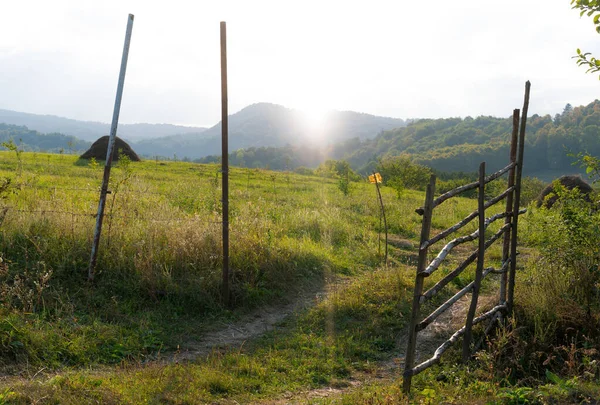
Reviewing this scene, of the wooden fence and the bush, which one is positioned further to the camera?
the bush

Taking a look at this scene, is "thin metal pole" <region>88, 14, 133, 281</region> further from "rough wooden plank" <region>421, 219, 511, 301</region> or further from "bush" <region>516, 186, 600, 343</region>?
"bush" <region>516, 186, 600, 343</region>

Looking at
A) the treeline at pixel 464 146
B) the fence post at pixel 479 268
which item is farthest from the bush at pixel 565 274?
the treeline at pixel 464 146

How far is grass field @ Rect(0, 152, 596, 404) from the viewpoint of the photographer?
4.22 m

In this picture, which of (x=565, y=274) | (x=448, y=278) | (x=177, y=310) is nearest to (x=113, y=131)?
(x=177, y=310)

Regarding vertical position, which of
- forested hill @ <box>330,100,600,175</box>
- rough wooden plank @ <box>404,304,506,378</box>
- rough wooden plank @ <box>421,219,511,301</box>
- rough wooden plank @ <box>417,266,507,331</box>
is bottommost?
rough wooden plank @ <box>404,304,506,378</box>

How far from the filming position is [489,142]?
117250 millimetres

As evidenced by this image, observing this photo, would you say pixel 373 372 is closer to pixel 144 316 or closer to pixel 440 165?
pixel 144 316

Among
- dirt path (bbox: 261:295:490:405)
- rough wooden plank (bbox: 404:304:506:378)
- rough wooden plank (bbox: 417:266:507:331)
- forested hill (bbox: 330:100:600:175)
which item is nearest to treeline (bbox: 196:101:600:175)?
forested hill (bbox: 330:100:600:175)

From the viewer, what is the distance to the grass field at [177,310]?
422 centimetres

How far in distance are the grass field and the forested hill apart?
3391 inches

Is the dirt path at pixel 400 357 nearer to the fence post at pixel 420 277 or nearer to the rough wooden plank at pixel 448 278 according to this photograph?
the fence post at pixel 420 277

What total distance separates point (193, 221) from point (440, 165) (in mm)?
102153

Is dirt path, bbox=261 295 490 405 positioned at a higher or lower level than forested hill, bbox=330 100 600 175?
lower

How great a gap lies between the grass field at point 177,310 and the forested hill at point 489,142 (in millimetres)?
86139
